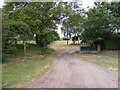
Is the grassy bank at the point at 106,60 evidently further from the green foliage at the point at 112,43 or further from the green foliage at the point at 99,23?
the green foliage at the point at 112,43

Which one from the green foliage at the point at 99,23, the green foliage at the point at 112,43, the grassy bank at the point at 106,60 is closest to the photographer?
the grassy bank at the point at 106,60

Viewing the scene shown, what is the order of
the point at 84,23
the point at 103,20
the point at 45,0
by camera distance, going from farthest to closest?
the point at 84,23
the point at 103,20
the point at 45,0

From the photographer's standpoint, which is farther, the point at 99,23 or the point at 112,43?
the point at 112,43

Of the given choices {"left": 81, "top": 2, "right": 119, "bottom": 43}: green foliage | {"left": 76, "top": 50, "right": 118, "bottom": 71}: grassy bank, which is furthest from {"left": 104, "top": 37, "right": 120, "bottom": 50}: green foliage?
{"left": 76, "top": 50, "right": 118, "bottom": 71}: grassy bank

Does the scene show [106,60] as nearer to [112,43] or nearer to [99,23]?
[99,23]

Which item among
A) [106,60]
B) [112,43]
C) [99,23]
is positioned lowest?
[106,60]

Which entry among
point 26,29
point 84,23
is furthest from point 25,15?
point 84,23

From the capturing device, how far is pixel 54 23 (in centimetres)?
1498

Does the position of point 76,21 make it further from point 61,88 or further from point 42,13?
point 61,88

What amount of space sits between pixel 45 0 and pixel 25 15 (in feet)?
9.79

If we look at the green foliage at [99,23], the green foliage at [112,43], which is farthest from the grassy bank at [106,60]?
the green foliage at [112,43]

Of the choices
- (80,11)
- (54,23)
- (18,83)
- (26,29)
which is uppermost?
(80,11)

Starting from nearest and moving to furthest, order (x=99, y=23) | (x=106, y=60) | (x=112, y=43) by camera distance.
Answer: (x=106, y=60)
(x=99, y=23)
(x=112, y=43)

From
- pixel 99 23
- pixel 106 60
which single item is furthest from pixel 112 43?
pixel 106 60
